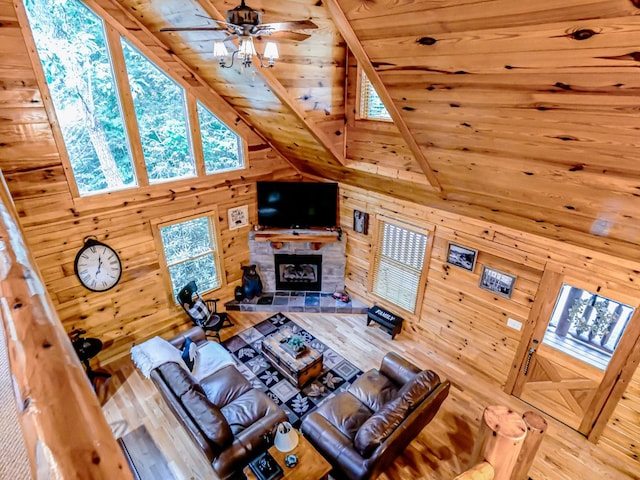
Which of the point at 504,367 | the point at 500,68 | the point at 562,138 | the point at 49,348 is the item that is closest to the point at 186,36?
the point at 500,68

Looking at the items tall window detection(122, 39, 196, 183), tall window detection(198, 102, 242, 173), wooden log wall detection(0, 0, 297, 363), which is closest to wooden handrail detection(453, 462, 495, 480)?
wooden log wall detection(0, 0, 297, 363)

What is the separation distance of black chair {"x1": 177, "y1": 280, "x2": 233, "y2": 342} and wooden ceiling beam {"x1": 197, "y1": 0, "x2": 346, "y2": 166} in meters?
3.01

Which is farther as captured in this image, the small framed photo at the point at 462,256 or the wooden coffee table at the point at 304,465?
the small framed photo at the point at 462,256

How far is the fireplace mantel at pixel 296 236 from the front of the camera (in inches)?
Result: 242

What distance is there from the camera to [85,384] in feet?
2.31

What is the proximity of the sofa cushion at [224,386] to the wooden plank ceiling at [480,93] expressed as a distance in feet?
10.3

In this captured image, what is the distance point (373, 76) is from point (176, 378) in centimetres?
342

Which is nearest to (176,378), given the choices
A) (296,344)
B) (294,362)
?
(294,362)

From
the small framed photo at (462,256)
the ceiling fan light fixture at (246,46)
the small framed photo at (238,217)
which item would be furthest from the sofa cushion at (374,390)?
the ceiling fan light fixture at (246,46)

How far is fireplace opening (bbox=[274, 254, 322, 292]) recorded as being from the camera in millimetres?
6543

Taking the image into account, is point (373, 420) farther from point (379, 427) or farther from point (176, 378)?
point (176, 378)

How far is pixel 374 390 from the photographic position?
4242 millimetres

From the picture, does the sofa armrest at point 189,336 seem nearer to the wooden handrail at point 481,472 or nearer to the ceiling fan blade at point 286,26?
the ceiling fan blade at point 286,26

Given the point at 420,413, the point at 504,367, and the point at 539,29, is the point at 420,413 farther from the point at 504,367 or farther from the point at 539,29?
the point at 539,29
